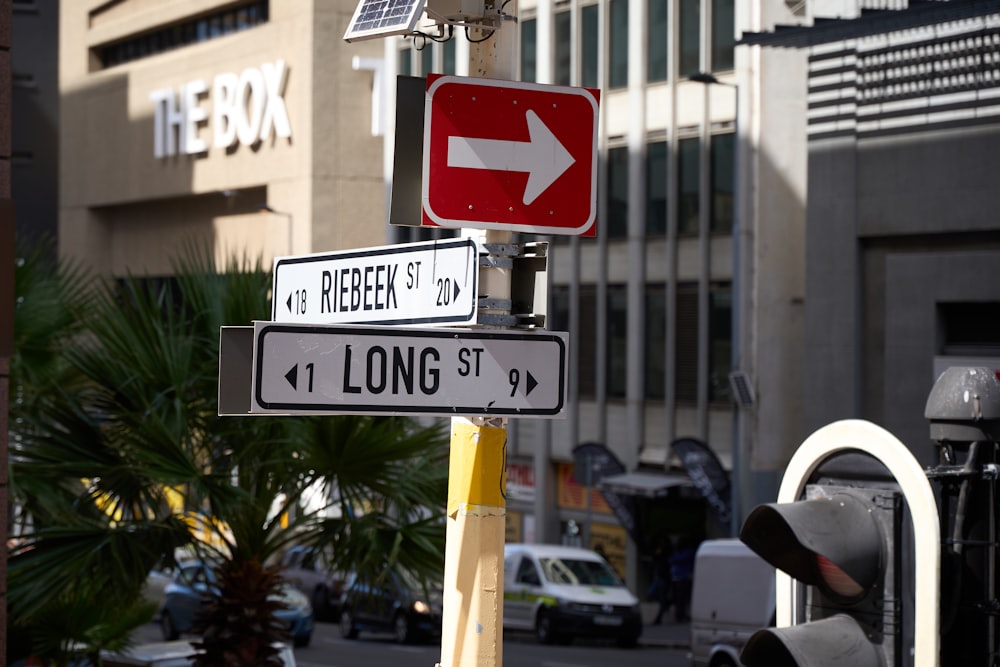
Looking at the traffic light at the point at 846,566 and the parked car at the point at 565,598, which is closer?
the traffic light at the point at 846,566

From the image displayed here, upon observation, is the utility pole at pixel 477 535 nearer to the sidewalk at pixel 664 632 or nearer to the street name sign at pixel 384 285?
the street name sign at pixel 384 285

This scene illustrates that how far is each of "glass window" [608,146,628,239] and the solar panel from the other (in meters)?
→ 31.3

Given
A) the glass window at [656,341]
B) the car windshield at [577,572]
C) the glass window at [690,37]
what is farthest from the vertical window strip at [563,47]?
the car windshield at [577,572]

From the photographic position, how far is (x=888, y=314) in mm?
26172

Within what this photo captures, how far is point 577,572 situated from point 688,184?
1096cm

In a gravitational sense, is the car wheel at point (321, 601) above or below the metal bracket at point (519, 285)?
below

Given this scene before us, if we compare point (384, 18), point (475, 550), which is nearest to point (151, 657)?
point (475, 550)

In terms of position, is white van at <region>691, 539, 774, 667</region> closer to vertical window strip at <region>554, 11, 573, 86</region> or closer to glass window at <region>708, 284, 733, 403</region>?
glass window at <region>708, 284, 733, 403</region>

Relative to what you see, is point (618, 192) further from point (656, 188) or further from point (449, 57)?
point (449, 57)

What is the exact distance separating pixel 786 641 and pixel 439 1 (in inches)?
98.5

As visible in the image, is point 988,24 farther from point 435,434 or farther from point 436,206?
point 436,206

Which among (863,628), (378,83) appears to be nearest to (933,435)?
(863,628)

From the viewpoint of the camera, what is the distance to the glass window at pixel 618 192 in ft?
120

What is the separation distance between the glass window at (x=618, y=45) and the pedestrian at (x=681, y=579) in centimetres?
1140
